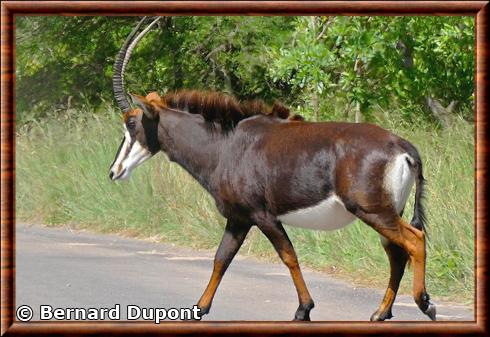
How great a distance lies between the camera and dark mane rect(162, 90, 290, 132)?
9.71 m

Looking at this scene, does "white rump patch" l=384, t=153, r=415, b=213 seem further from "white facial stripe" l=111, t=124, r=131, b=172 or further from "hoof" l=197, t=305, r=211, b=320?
"white facial stripe" l=111, t=124, r=131, b=172

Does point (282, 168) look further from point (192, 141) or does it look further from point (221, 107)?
point (192, 141)

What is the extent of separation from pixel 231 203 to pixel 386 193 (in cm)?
140

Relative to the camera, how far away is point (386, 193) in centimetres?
870

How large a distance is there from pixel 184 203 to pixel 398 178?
6.70 m

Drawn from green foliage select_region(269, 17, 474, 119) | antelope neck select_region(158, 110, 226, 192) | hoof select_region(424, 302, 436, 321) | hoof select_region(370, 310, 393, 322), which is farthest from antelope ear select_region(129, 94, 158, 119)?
green foliage select_region(269, 17, 474, 119)

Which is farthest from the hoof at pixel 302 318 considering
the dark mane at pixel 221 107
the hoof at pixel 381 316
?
the dark mane at pixel 221 107

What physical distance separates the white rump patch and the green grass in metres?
1.99

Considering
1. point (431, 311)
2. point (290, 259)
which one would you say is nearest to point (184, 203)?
point (290, 259)

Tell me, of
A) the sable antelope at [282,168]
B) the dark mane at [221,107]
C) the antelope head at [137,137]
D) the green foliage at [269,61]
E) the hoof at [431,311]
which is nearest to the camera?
the hoof at [431,311]

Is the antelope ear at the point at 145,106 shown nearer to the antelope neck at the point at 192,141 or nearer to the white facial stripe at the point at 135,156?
the antelope neck at the point at 192,141

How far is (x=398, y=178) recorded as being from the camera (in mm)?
8781

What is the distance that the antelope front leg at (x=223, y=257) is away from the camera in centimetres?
925

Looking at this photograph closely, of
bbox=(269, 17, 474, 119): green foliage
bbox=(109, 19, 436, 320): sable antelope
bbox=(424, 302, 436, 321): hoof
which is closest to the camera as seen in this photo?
bbox=(424, 302, 436, 321): hoof
